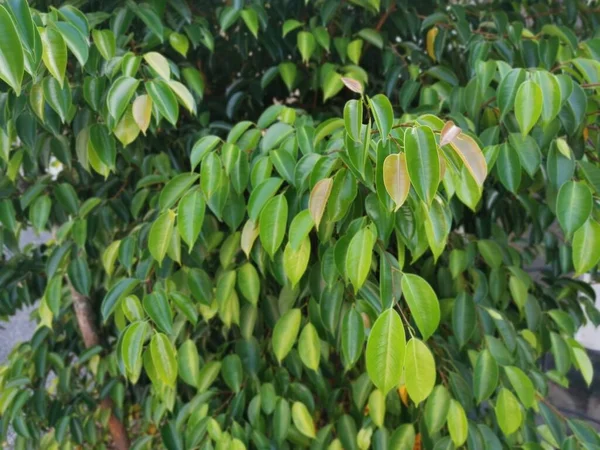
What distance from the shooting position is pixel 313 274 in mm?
815

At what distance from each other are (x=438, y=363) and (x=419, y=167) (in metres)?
0.52

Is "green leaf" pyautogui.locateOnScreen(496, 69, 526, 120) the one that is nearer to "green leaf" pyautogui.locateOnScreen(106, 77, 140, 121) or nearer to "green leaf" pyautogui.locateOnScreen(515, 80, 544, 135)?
"green leaf" pyautogui.locateOnScreen(515, 80, 544, 135)

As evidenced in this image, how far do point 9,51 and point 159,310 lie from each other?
1.34 feet

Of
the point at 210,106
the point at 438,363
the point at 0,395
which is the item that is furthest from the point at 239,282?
the point at 0,395

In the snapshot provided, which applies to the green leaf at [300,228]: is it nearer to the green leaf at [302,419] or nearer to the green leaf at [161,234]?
the green leaf at [161,234]

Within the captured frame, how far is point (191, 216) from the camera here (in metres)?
0.72

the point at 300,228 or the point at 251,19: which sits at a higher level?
the point at 251,19

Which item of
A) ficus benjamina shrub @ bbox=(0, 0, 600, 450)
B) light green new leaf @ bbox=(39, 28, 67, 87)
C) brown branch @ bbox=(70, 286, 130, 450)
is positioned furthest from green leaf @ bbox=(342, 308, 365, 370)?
brown branch @ bbox=(70, 286, 130, 450)

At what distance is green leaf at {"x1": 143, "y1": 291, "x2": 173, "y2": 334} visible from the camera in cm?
77

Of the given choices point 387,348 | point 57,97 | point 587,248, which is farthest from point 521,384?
point 57,97

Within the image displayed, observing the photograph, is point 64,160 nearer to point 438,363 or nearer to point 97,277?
point 97,277

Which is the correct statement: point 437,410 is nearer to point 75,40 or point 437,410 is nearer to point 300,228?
point 300,228

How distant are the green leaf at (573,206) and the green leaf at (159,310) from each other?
509 millimetres

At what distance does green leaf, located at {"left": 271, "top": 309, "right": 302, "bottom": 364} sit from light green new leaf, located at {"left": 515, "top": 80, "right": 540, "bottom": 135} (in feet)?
1.34
